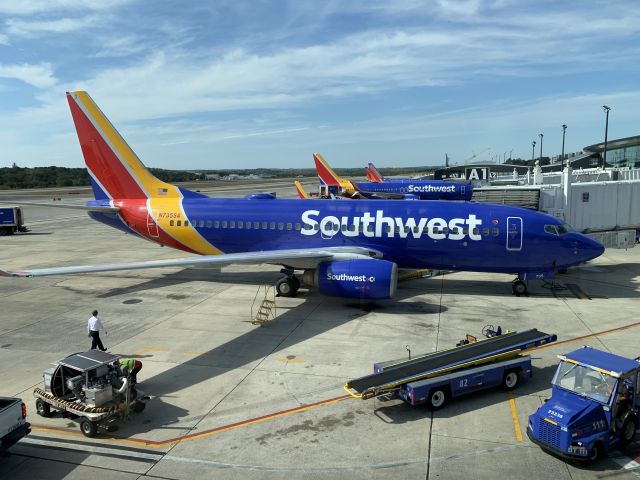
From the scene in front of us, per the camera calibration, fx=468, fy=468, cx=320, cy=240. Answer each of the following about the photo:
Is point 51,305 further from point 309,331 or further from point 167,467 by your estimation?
point 167,467

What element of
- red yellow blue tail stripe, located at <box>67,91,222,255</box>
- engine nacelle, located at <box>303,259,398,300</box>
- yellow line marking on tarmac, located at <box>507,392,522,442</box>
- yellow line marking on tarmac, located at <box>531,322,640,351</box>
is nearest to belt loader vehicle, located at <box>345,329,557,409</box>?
yellow line marking on tarmac, located at <box>507,392,522,442</box>

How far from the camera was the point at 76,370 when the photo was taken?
1113 cm

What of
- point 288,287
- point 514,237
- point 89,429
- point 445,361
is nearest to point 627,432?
point 445,361

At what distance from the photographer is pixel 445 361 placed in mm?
12359

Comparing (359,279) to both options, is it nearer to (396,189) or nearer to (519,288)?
(519,288)

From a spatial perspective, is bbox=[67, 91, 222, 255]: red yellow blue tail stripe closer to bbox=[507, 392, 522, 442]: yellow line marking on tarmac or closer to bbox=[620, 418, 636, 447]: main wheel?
bbox=[507, 392, 522, 442]: yellow line marking on tarmac

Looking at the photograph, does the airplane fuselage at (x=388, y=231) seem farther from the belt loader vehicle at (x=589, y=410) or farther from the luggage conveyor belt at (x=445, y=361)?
the belt loader vehicle at (x=589, y=410)

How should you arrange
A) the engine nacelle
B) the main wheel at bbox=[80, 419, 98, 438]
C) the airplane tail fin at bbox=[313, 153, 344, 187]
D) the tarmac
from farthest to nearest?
the airplane tail fin at bbox=[313, 153, 344, 187] < the engine nacelle < the main wheel at bbox=[80, 419, 98, 438] < the tarmac

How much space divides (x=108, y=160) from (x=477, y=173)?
2707 inches

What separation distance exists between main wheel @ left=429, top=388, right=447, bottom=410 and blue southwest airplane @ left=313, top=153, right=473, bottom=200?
4086 cm

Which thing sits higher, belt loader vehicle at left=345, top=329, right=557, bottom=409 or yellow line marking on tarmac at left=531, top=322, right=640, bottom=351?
belt loader vehicle at left=345, top=329, right=557, bottom=409

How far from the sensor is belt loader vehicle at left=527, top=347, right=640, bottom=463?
9234 millimetres

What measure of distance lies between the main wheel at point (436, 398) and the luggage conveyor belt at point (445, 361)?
454 mm

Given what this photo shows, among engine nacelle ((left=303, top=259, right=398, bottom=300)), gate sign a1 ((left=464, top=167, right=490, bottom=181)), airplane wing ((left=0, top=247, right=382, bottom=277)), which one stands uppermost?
gate sign a1 ((left=464, top=167, right=490, bottom=181))
